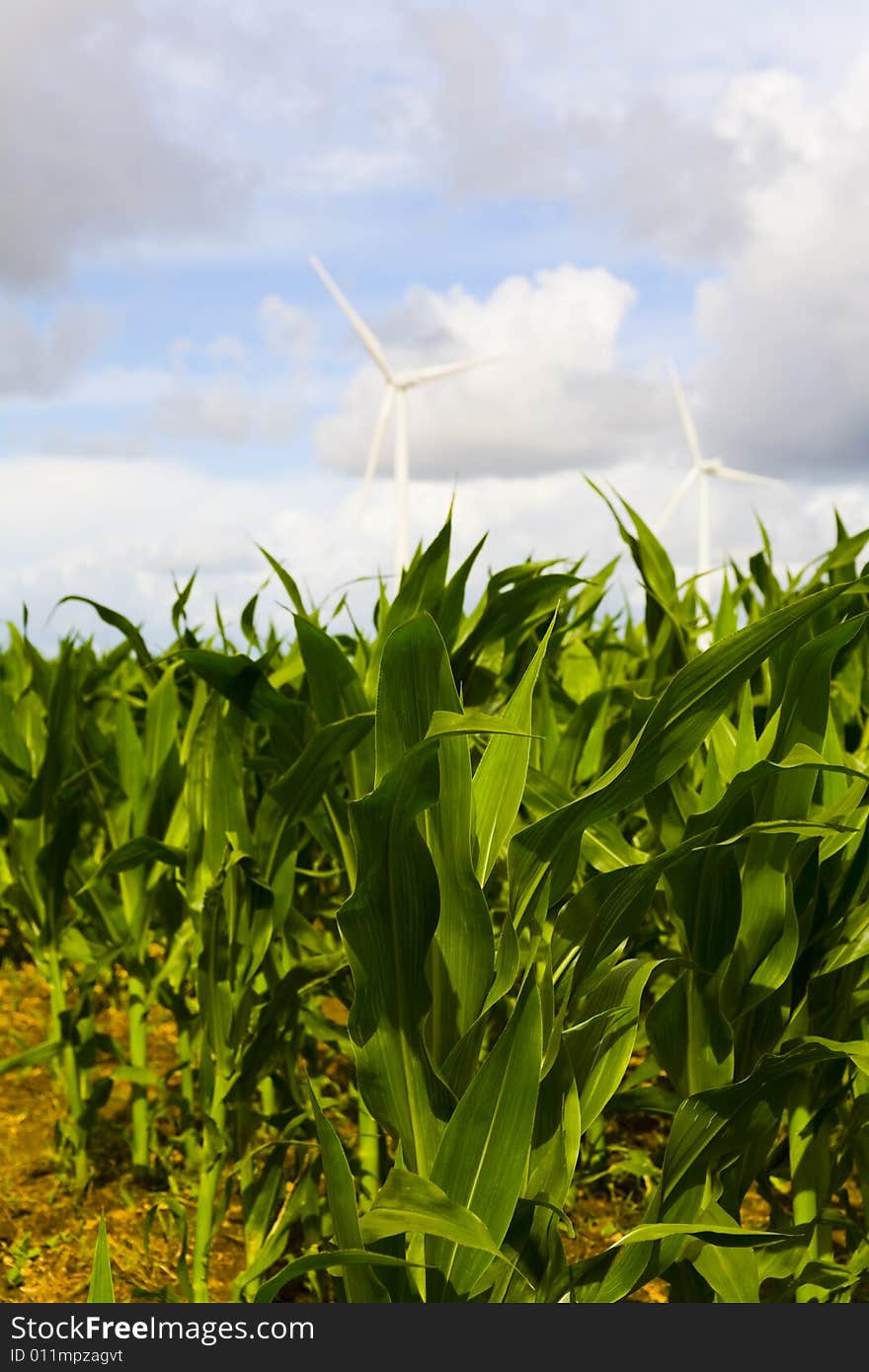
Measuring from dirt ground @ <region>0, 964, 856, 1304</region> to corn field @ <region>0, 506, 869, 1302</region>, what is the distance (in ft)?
0.28

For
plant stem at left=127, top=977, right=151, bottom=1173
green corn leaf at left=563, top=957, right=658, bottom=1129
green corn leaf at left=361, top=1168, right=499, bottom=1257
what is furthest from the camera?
plant stem at left=127, top=977, right=151, bottom=1173

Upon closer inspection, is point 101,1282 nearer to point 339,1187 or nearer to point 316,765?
point 339,1187

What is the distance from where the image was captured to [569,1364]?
49.0 inches

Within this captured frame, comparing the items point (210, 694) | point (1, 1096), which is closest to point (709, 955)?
point (210, 694)

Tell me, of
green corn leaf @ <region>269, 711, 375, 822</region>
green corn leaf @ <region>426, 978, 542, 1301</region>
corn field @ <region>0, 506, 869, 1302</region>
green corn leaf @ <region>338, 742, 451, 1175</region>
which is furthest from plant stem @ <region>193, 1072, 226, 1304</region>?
green corn leaf @ <region>426, 978, 542, 1301</region>

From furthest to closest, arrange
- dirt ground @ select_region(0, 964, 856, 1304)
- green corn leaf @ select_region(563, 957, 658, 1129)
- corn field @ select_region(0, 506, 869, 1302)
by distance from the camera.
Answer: dirt ground @ select_region(0, 964, 856, 1304)
green corn leaf @ select_region(563, 957, 658, 1129)
corn field @ select_region(0, 506, 869, 1302)

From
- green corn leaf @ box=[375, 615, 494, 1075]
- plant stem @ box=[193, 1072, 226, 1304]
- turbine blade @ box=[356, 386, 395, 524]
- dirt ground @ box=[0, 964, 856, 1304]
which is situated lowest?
dirt ground @ box=[0, 964, 856, 1304]

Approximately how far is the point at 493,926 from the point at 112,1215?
205cm

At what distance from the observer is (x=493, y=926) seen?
1410 mm

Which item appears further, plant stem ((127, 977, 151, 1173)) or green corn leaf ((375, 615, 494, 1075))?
plant stem ((127, 977, 151, 1173))

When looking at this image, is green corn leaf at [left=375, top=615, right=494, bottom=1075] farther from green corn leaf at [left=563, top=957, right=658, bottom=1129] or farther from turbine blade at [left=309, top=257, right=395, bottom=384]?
turbine blade at [left=309, top=257, right=395, bottom=384]

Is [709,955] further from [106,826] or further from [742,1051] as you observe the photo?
[106,826]

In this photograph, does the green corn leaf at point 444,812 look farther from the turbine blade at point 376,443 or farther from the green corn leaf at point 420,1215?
the turbine blade at point 376,443

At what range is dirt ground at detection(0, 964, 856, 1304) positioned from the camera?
8.55 feet
